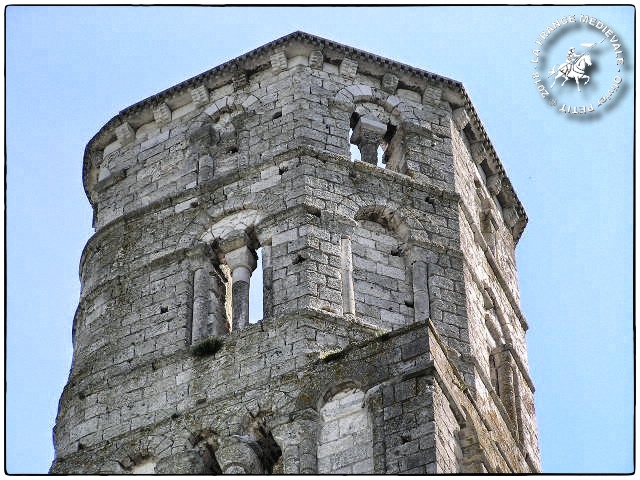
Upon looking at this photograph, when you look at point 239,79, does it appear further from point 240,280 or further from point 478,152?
point 240,280

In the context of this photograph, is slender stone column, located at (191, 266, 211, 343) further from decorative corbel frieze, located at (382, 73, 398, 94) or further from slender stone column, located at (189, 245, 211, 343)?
decorative corbel frieze, located at (382, 73, 398, 94)

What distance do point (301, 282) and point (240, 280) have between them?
1.05 meters

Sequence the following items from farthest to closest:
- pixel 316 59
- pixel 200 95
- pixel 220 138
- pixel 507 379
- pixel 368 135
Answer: pixel 200 95
pixel 316 59
pixel 220 138
pixel 368 135
pixel 507 379

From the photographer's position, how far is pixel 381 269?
90.8 ft

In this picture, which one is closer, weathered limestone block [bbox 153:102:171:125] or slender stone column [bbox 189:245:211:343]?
slender stone column [bbox 189:245:211:343]

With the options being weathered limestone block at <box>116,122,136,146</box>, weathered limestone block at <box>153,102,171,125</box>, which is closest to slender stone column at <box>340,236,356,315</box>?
weathered limestone block at <box>153,102,171,125</box>

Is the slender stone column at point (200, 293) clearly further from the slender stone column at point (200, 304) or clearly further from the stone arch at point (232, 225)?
the stone arch at point (232, 225)

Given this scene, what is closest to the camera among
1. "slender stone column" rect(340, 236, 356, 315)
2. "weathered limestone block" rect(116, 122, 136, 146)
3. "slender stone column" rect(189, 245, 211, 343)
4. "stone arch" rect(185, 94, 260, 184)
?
"slender stone column" rect(340, 236, 356, 315)

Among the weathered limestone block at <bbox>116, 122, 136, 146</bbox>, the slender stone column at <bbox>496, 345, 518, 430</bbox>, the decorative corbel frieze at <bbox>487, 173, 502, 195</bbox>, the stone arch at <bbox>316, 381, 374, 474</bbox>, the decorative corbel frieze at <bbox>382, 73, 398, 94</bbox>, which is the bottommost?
the stone arch at <bbox>316, 381, 374, 474</bbox>

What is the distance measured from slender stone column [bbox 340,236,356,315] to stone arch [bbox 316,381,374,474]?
1.60m

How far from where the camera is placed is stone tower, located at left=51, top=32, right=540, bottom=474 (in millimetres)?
25266

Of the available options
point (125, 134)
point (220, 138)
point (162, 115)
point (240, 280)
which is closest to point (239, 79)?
point (220, 138)

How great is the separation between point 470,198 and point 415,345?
519cm

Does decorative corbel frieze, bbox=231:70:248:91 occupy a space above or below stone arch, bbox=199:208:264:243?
above
